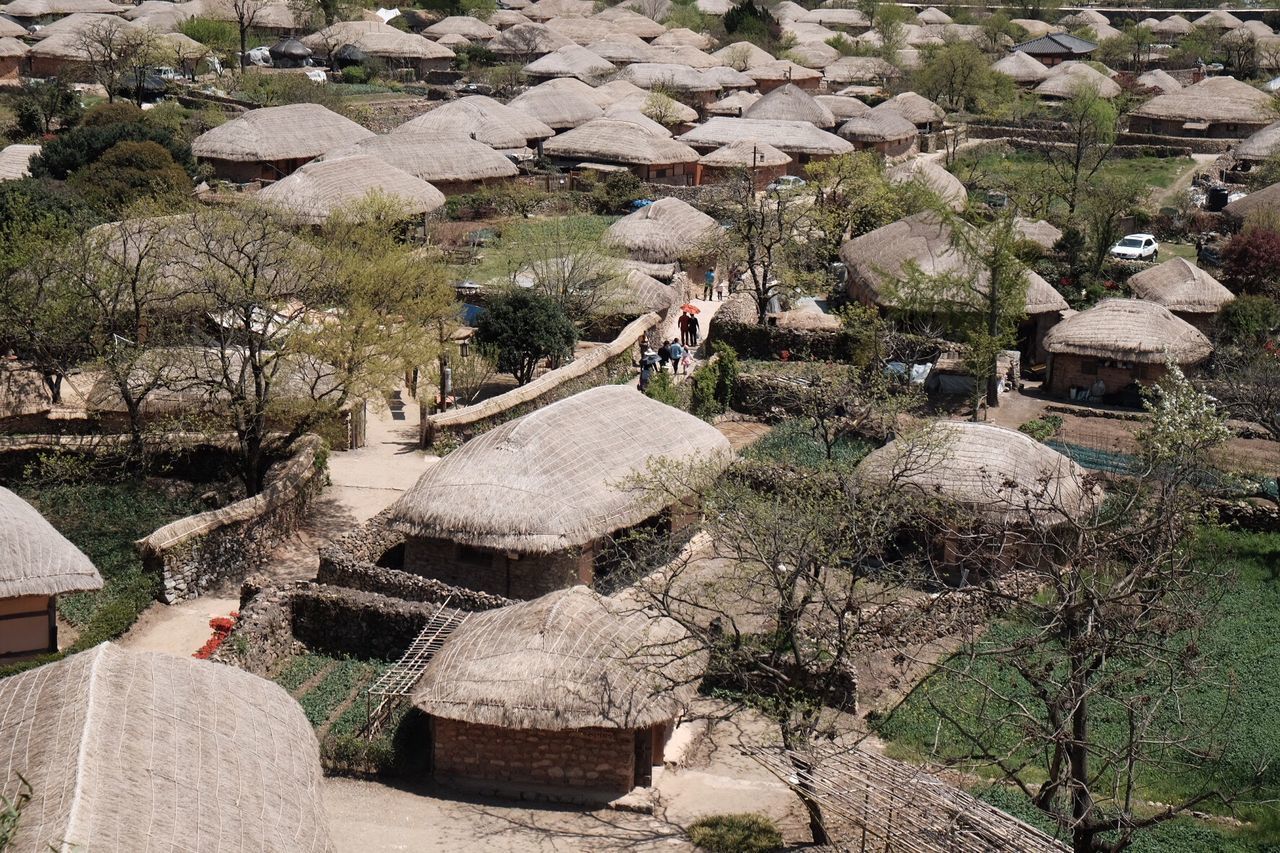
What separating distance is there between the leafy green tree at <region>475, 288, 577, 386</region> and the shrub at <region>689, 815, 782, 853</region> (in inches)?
636

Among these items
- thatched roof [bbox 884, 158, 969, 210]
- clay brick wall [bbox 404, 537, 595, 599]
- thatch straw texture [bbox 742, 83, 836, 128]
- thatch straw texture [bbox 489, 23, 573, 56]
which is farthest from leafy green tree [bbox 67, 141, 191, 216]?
thatch straw texture [bbox 489, 23, 573, 56]

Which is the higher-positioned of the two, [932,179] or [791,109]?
[932,179]

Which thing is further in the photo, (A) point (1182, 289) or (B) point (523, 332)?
(A) point (1182, 289)

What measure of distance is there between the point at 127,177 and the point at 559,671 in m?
29.3

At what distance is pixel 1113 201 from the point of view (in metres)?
46.2

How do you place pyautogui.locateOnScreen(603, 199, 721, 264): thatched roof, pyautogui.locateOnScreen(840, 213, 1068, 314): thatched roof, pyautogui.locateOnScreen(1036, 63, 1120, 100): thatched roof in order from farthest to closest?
1. pyautogui.locateOnScreen(1036, 63, 1120, 100): thatched roof
2. pyautogui.locateOnScreen(603, 199, 721, 264): thatched roof
3. pyautogui.locateOnScreen(840, 213, 1068, 314): thatched roof

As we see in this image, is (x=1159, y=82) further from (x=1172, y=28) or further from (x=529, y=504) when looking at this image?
(x=529, y=504)

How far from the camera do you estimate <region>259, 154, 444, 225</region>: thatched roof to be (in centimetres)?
4212

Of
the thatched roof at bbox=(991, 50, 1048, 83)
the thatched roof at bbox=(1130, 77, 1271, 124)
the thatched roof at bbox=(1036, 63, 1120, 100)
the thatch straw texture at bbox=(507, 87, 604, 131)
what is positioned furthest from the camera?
the thatched roof at bbox=(991, 50, 1048, 83)

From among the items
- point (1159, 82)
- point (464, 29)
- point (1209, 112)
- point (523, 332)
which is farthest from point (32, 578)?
point (464, 29)

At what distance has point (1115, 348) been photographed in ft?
112

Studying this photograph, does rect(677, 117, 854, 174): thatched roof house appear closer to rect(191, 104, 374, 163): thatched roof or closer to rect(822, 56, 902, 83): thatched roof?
rect(191, 104, 374, 163): thatched roof

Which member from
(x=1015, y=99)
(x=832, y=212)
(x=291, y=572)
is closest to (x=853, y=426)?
(x=291, y=572)

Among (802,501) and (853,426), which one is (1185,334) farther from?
(802,501)
